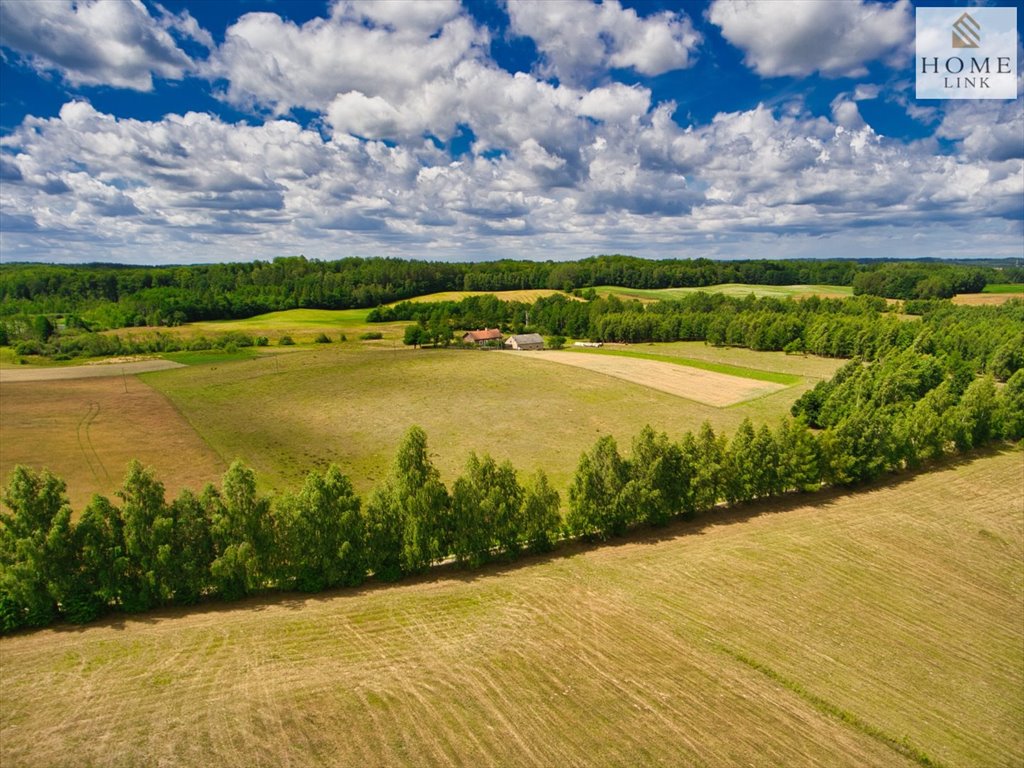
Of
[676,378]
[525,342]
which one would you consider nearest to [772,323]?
[676,378]

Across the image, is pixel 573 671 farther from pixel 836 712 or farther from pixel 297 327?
pixel 297 327

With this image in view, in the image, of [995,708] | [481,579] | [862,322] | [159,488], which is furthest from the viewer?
[862,322]

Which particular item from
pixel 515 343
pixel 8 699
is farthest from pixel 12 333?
pixel 8 699

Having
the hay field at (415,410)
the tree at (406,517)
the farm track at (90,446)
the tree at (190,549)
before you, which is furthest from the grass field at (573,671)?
the farm track at (90,446)

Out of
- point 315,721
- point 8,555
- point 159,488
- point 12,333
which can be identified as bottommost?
point 315,721

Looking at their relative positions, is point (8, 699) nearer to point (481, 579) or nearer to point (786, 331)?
point (481, 579)

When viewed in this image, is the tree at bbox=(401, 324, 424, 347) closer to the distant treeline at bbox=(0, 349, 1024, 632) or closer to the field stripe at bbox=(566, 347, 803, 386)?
the field stripe at bbox=(566, 347, 803, 386)
